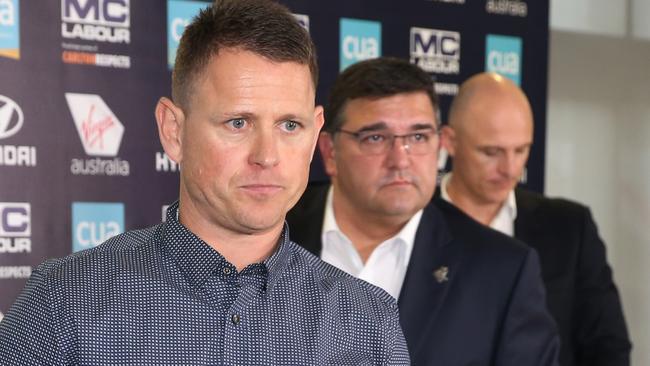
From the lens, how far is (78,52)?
3125 mm

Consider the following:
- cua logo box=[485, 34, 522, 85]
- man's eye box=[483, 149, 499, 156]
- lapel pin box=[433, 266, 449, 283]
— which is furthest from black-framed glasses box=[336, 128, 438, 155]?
cua logo box=[485, 34, 522, 85]

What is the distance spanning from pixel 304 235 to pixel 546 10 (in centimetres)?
188

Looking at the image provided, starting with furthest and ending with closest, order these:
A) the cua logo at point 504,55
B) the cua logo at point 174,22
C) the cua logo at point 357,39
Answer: the cua logo at point 504,55 → the cua logo at point 357,39 → the cua logo at point 174,22

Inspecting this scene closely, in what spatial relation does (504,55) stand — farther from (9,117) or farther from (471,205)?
(9,117)

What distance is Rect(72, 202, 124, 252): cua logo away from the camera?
3.13m

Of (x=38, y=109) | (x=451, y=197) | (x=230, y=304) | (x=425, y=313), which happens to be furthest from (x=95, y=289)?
(x=451, y=197)

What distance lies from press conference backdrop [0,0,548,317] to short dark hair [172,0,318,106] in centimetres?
157

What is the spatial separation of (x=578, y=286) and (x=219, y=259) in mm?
2054

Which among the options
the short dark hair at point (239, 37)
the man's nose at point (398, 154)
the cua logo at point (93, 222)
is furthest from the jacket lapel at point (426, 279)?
the cua logo at point (93, 222)

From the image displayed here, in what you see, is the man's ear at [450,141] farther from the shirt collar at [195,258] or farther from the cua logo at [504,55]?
the shirt collar at [195,258]

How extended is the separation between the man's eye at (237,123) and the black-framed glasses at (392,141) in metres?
1.16

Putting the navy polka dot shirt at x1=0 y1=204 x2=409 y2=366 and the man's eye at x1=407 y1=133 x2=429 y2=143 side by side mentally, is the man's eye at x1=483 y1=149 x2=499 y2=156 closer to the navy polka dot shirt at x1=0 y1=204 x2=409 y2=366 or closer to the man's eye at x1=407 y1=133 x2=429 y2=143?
the man's eye at x1=407 y1=133 x2=429 y2=143

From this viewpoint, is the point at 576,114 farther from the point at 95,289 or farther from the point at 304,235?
the point at 95,289

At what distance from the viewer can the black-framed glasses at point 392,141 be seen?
2652mm
